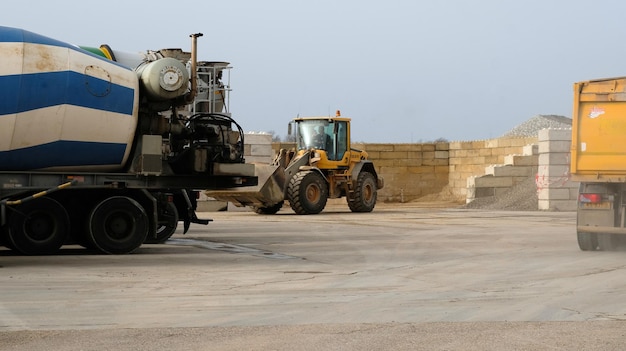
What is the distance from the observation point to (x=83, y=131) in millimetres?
15805

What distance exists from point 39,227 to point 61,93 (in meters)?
2.13

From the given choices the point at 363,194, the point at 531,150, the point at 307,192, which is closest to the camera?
the point at 307,192

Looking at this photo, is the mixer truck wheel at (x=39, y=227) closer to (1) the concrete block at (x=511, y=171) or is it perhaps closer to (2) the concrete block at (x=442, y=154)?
(1) the concrete block at (x=511, y=171)

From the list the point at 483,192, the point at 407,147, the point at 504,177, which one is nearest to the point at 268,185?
the point at 483,192

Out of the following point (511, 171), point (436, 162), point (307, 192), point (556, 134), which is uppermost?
point (556, 134)

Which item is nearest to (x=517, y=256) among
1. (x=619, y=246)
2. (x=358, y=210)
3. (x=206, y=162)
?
(x=619, y=246)

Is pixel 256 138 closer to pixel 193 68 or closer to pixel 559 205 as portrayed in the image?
pixel 559 205

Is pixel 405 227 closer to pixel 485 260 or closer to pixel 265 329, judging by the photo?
pixel 485 260

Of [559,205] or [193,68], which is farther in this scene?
[559,205]

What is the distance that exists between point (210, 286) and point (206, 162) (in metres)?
5.22

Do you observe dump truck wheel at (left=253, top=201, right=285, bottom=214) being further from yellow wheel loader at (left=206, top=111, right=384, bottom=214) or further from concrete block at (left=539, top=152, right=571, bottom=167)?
concrete block at (left=539, top=152, right=571, bottom=167)

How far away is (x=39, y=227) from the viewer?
52.9ft

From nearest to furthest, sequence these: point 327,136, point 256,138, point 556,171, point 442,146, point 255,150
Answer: point 327,136 < point 255,150 < point 256,138 < point 556,171 < point 442,146

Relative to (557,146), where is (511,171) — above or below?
below
